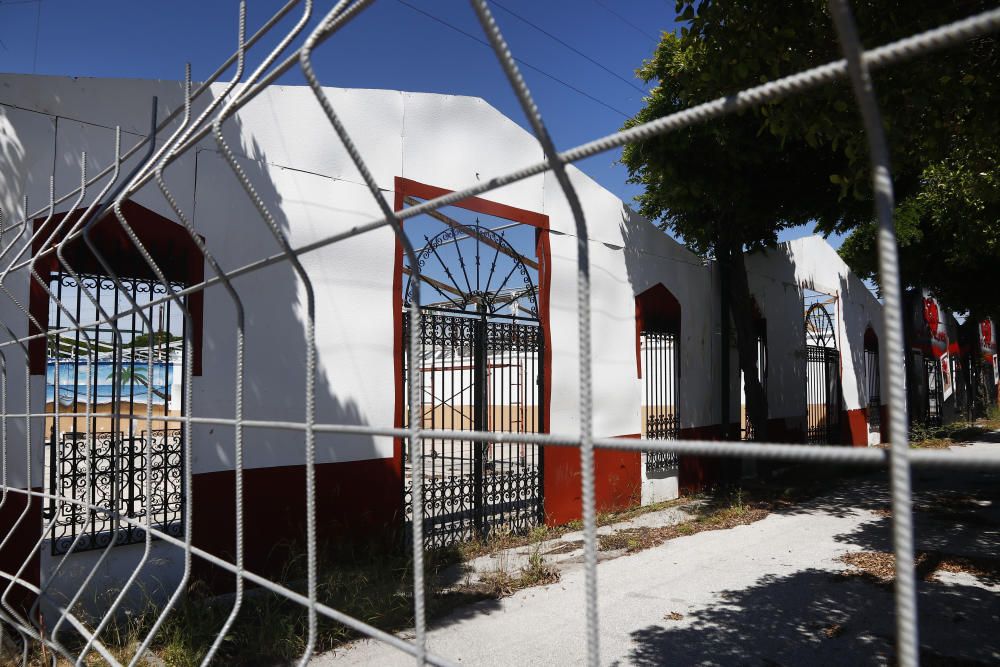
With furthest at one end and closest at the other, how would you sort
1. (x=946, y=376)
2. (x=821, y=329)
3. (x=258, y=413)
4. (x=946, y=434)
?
1. (x=946, y=376)
2. (x=946, y=434)
3. (x=821, y=329)
4. (x=258, y=413)

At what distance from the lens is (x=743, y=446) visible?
921 millimetres

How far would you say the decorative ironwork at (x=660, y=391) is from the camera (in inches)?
328

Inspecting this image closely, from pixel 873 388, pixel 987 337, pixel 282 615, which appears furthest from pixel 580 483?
pixel 987 337

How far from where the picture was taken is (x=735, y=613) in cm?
441

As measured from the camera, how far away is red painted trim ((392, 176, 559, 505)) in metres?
5.71

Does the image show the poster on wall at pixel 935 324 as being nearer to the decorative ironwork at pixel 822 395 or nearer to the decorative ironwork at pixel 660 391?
the decorative ironwork at pixel 822 395

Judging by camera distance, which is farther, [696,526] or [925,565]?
[696,526]

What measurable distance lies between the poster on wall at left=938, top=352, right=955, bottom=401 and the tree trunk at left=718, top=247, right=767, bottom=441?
1303 cm

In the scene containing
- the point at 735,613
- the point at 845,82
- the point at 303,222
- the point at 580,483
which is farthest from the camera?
the point at 580,483

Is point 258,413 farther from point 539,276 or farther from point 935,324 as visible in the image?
point 935,324

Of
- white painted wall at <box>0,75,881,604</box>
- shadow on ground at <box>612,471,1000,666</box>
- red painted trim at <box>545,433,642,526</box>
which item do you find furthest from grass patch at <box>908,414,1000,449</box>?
white painted wall at <box>0,75,881,604</box>

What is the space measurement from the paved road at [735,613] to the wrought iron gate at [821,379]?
5.80m

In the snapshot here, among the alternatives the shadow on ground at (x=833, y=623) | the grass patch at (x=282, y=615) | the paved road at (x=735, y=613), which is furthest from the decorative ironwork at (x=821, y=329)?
the grass patch at (x=282, y=615)

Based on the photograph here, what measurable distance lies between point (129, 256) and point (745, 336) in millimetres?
7557
